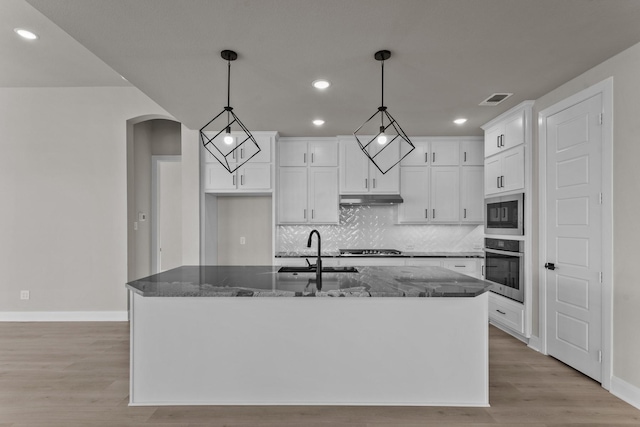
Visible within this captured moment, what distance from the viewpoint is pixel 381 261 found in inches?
184

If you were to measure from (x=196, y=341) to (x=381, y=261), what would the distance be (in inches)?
113

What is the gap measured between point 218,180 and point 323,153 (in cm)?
150

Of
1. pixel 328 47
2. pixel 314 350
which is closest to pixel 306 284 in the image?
pixel 314 350

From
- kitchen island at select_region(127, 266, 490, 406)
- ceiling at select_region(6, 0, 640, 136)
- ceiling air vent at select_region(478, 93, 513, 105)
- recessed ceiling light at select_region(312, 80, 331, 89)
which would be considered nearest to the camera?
ceiling at select_region(6, 0, 640, 136)

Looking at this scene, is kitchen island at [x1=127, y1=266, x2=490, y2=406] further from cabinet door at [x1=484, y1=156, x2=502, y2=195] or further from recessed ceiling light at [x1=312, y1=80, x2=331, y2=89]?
cabinet door at [x1=484, y1=156, x2=502, y2=195]

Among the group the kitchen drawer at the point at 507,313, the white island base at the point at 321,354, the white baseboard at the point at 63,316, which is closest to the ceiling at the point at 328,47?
the white island base at the point at 321,354

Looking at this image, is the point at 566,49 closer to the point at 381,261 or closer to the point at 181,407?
the point at 381,261

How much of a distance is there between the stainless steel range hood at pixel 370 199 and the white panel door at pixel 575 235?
1.94 metres

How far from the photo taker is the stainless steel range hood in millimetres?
4816

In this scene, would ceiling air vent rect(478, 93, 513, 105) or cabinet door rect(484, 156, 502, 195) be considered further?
cabinet door rect(484, 156, 502, 195)

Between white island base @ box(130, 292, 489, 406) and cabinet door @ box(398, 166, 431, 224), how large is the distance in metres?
2.75

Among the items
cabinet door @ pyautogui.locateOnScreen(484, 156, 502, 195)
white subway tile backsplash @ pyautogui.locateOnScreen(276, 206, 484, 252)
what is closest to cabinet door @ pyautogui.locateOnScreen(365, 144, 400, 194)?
white subway tile backsplash @ pyautogui.locateOnScreen(276, 206, 484, 252)

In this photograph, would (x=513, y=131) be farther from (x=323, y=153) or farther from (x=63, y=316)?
(x=63, y=316)

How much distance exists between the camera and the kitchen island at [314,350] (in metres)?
2.29
